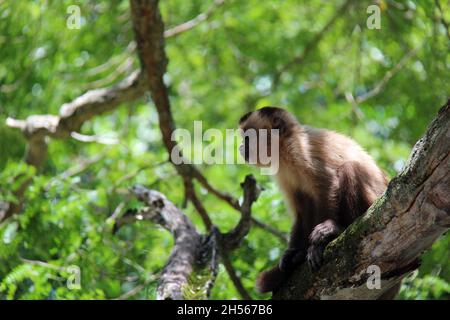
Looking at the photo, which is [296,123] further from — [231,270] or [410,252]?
[410,252]

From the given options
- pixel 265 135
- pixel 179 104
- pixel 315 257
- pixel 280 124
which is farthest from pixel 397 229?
pixel 179 104

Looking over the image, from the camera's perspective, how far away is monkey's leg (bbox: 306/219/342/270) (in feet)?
16.9

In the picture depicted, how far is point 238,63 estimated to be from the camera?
13.3 meters

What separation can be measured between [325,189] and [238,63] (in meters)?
7.64

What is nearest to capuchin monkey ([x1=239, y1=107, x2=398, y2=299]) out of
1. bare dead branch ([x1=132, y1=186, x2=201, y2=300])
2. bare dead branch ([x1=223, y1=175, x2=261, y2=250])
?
bare dead branch ([x1=223, y1=175, x2=261, y2=250])

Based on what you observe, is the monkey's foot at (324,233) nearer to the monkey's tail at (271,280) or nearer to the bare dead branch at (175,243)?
the monkey's tail at (271,280)

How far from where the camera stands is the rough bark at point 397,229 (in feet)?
13.1

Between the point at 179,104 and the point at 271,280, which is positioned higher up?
the point at 271,280

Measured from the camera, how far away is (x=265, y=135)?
22.7 ft

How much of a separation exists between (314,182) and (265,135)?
99 centimetres

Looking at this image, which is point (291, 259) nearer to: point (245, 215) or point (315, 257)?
point (315, 257)

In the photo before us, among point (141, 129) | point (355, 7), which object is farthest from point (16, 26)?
point (355, 7)

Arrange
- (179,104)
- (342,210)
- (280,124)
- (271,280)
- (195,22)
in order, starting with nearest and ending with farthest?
(342,210) → (271,280) → (280,124) → (195,22) → (179,104)

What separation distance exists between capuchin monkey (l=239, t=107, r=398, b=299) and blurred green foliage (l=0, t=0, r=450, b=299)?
4.24 ft
